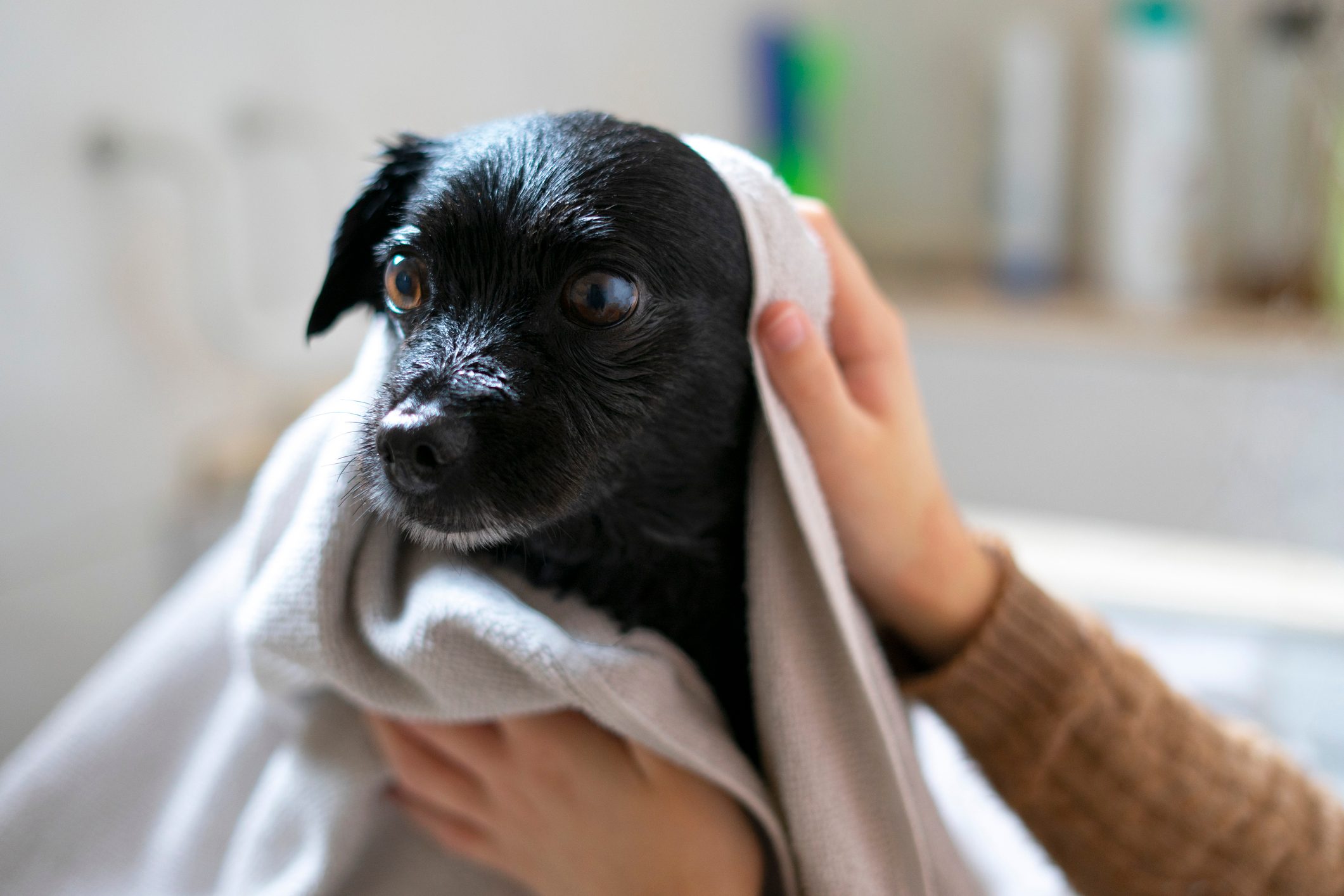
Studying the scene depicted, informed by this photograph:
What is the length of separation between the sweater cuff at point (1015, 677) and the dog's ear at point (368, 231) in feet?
1.51

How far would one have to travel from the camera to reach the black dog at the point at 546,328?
0.52 m

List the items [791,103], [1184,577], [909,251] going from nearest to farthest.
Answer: [1184,577], [791,103], [909,251]

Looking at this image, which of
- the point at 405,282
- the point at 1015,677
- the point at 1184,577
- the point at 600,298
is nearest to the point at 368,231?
the point at 405,282

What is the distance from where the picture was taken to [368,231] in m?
0.63

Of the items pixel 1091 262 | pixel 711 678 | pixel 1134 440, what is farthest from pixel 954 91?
pixel 711 678

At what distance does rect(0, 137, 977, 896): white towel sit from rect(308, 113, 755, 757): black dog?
4 cm

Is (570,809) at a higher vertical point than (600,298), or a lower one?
lower

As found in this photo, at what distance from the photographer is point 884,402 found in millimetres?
661

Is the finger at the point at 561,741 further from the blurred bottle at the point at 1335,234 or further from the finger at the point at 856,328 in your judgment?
the blurred bottle at the point at 1335,234

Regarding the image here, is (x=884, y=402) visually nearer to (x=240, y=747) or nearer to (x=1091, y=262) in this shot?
(x=240, y=747)

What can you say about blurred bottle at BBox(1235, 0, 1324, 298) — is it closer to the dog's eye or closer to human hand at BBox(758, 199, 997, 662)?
human hand at BBox(758, 199, 997, 662)

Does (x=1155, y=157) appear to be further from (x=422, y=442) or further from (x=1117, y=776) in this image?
(x=422, y=442)

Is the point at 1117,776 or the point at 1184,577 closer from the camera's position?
the point at 1117,776

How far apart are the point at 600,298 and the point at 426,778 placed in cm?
34
